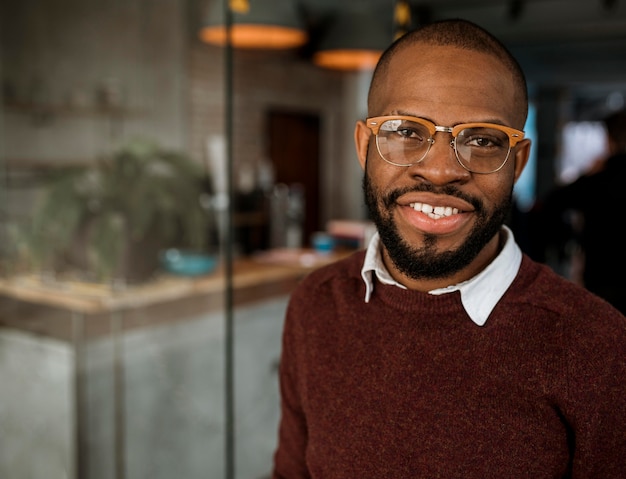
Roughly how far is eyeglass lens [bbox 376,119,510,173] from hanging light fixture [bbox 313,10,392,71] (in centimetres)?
135

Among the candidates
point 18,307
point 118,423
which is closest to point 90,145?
point 18,307

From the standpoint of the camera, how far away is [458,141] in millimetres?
863

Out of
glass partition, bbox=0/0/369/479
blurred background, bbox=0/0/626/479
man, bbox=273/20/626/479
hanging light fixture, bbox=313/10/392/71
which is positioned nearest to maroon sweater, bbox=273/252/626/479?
man, bbox=273/20/626/479

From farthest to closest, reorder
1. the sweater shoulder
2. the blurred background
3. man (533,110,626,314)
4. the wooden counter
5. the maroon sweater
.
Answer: the wooden counter < the blurred background < man (533,110,626,314) < the sweater shoulder < the maroon sweater

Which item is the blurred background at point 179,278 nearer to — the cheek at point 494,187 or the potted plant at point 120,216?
the potted plant at point 120,216

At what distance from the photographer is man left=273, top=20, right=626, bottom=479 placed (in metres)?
0.83

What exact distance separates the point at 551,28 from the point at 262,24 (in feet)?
14.1

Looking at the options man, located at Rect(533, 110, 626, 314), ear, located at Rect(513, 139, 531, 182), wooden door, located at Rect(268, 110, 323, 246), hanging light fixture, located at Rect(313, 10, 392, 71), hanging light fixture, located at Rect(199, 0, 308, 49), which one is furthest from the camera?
wooden door, located at Rect(268, 110, 323, 246)

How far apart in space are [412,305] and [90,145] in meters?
4.11

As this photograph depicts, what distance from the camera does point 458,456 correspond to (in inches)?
34.1

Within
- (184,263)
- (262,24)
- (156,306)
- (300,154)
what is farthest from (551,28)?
(156,306)

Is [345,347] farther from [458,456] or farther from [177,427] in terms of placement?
[177,427]

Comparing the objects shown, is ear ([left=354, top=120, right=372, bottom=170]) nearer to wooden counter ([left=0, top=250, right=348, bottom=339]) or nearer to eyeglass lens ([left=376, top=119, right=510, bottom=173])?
eyeglass lens ([left=376, top=119, right=510, bottom=173])

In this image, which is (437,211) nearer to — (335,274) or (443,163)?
(443,163)
